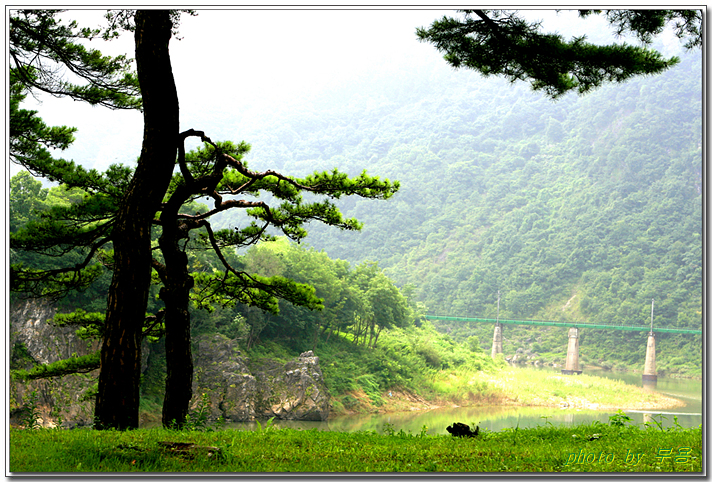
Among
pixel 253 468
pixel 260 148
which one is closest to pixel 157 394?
pixel 253 468

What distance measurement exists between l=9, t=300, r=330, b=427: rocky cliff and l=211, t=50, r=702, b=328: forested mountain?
30.5 meters

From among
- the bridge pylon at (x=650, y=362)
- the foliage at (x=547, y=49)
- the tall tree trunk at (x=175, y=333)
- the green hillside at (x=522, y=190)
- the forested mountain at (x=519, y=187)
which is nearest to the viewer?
the foliage at (x=547, y=49)

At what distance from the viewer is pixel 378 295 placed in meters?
21.4

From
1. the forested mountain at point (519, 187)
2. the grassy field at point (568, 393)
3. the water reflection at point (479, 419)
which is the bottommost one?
the water reflection at point (479, 419)

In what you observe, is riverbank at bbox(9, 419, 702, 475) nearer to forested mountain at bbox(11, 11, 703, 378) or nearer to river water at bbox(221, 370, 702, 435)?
river water at bbox(221, 370, 702, 435)

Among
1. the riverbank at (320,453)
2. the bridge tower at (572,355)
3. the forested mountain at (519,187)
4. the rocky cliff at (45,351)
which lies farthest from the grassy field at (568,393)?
the riverbank at (320,453)

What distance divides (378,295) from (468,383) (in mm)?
4627

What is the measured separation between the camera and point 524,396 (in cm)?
2153

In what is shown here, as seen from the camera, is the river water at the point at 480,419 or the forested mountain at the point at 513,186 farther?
the forested mountain at the point at 513,186

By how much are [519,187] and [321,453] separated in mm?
54952

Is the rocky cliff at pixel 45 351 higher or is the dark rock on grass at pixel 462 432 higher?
the dark rock on grass at pixel 462 432

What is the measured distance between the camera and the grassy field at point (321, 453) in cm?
306

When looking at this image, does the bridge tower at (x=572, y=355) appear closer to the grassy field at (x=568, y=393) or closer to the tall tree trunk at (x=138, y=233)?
the grassy field at (x=568, y=393)

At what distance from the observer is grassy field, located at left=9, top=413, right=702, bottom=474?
306 cm
